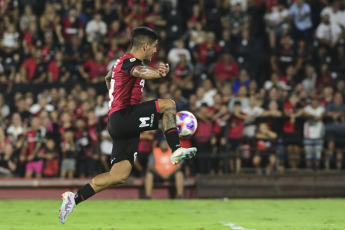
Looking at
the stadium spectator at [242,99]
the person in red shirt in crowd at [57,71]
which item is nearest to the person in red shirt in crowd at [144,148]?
the stadium spectator at [242,99]

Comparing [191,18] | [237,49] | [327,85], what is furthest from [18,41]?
[327,85]

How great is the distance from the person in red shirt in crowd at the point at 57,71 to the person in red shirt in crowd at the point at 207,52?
12.0ft

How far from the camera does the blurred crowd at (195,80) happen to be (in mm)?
15516

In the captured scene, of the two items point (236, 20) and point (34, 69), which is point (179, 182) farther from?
point (236, 20)

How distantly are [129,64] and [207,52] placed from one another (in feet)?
34.8

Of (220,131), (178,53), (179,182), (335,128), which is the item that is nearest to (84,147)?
(179,182)

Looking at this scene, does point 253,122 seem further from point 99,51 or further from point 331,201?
point 99,51

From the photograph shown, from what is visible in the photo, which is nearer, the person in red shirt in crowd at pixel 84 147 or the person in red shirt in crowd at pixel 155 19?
→ the person in red shirt in crowd at pixel 84 147

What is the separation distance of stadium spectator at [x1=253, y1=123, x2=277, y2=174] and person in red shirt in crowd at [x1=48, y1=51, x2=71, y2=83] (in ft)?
18.8

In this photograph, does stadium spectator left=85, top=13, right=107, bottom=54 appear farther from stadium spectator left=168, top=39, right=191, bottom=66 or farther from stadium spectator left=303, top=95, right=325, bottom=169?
stadium spectator left=303, top=95, right=325, bottom=169

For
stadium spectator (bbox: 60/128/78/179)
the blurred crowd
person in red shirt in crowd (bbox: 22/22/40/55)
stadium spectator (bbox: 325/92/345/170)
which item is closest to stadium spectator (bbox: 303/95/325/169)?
the blurred crowd

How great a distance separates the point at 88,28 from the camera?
61.7 feet

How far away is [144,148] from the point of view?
15477 mm

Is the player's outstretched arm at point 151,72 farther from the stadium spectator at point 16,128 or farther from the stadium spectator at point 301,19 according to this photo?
the stadium spectator at point 301,19
